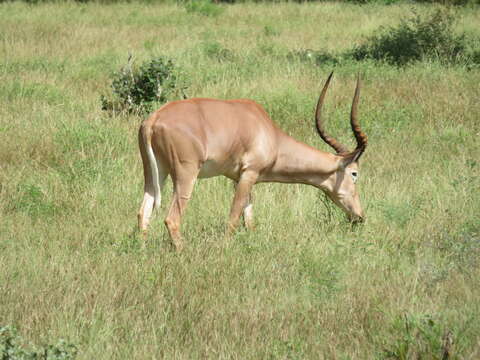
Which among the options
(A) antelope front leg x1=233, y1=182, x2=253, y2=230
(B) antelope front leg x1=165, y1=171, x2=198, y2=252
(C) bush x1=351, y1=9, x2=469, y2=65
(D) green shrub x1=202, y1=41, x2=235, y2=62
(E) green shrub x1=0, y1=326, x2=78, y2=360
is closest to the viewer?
(E) green shrub x1=0, y1=326, x2=78, y2=360

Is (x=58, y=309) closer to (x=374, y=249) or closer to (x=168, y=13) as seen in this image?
(x=374, y=249)

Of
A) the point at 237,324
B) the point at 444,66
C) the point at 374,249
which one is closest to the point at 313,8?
the point at 444,66

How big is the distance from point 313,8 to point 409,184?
48.6 feet

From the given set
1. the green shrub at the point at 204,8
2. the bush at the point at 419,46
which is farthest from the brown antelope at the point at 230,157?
the green shrub at the point at 204,8

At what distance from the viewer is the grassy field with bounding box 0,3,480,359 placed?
169 inches

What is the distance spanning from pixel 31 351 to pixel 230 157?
2747 millimetres

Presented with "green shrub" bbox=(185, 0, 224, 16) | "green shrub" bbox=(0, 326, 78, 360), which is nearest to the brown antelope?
"green shrub" bbox=(0, 326, 78, 360)

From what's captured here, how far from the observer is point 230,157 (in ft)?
20.1

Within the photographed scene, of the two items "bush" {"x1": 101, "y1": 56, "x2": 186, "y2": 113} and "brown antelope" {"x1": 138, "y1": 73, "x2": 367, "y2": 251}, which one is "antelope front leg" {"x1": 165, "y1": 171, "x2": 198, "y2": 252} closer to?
"brown antelope" {"x1": 138, "y1": 73, "x2": 367, "y2": 251}

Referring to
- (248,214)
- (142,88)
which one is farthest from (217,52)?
(248,214)

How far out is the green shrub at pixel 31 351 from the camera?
3.63 m

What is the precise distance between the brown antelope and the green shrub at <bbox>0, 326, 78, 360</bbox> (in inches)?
77.7

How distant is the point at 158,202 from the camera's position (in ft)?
19.1

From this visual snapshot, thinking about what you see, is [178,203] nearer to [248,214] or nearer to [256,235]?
[256,235]
